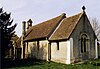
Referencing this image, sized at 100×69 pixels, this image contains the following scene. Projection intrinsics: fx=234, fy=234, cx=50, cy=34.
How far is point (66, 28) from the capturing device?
32.0 metres

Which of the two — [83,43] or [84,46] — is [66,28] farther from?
[84,46]

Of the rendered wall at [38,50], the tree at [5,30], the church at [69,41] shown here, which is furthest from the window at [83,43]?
the tree at [5,30]

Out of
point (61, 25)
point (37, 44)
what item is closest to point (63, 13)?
point (61, 25)

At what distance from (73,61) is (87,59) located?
2264 mm

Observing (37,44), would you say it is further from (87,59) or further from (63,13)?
(87,59)

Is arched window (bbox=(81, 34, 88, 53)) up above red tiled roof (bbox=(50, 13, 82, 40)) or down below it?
below

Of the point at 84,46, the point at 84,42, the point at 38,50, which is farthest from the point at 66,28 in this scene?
the point at 38,50

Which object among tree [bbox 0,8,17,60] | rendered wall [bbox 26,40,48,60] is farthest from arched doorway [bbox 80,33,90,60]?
tree [bbox 0,8,17,60]

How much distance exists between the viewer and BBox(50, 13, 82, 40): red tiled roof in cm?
3021

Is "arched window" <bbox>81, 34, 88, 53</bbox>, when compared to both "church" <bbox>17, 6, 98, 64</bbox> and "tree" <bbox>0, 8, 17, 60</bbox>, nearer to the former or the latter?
"church" <bbox>17, 6, 98, 64</bbox>

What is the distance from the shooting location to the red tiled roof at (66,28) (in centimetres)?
3021

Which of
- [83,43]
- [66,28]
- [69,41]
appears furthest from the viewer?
[66,28]

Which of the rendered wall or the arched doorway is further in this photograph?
the rendered wall

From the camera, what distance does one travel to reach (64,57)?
3008 centimetres
